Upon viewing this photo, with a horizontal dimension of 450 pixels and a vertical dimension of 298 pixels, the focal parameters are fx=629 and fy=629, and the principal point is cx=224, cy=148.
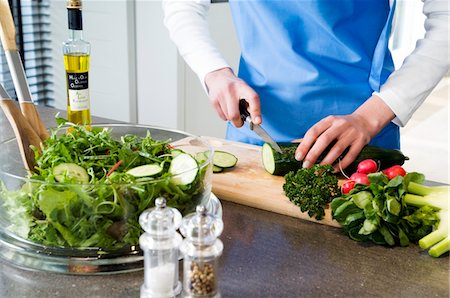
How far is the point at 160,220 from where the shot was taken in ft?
2.57

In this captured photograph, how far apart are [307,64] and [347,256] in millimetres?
678

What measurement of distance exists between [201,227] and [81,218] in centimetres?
23

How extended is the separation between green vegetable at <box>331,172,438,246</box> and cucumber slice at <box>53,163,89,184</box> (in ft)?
1.44

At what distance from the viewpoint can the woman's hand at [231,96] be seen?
142 centimetres

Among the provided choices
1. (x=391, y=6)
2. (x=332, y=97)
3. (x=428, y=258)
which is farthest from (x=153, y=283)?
(x=391, y=6)

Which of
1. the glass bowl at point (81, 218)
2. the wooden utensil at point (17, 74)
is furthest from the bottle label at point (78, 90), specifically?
the glass bowl at point (81, 218)

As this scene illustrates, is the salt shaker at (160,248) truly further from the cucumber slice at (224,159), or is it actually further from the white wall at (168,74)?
the white wall at (168,74)

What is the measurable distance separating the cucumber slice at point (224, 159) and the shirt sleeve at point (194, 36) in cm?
25

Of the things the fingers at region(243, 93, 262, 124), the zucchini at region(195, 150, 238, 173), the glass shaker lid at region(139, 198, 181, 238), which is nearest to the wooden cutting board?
the zucchini at region(195, 150, 238, 173)

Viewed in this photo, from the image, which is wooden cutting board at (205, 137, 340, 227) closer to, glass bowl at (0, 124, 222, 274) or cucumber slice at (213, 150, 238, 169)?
cucumber slice at (213, 150, 238, 169)

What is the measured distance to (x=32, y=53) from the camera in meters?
3.38

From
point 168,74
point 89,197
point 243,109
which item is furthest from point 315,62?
point 168,74

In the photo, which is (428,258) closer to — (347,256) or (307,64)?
(347,256)

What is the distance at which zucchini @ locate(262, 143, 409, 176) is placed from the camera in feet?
4.49
